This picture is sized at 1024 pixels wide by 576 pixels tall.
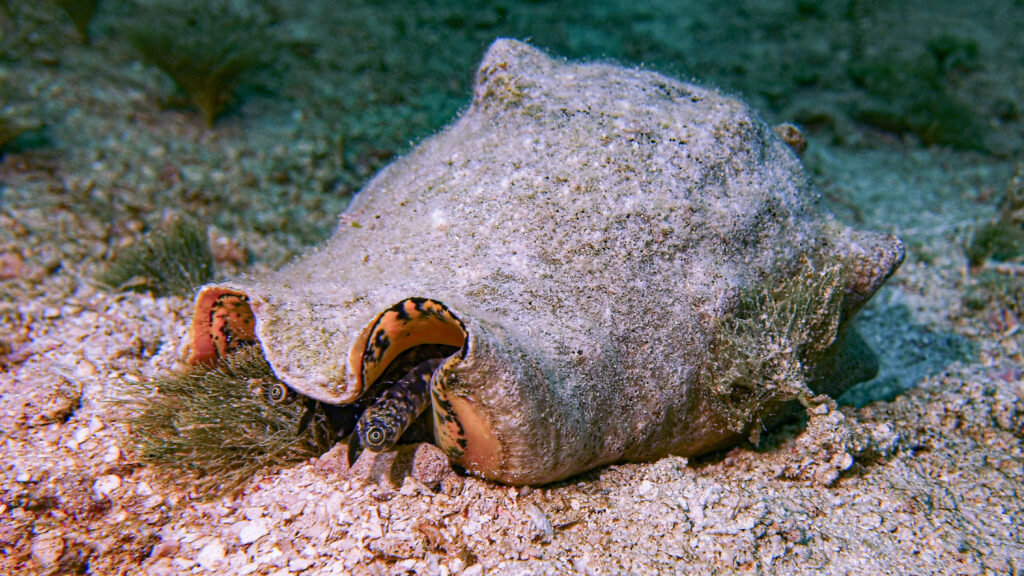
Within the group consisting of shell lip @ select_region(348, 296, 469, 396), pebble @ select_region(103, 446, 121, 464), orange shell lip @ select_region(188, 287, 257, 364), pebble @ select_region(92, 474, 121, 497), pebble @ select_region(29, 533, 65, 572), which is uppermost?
orange shell lip @ select_region(188, 287, 257, 364)

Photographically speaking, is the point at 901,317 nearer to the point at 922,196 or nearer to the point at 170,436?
the point at 922,196

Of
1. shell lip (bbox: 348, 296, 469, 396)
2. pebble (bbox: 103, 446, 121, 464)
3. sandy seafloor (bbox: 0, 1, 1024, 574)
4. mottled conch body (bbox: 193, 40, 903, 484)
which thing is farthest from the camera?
pebble (bbox: 103, 446, 121, 464)

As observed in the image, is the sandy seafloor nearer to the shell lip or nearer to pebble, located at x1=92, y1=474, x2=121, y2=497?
pebble, located at x1=92, y1=474, x2=121, y2=497

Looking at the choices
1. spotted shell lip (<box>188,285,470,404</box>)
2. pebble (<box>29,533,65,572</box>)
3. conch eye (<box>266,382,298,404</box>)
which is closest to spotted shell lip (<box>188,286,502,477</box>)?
spotted shell lip (<box>188,285,470,404</box>)

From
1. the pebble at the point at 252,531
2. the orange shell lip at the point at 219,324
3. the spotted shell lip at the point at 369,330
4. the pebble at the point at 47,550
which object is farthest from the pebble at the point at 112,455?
the pebble at the point at 252,531

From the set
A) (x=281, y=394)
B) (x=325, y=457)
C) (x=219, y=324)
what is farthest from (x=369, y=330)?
(x=219, y=324)

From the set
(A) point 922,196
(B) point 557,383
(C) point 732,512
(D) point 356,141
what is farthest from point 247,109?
(A) point 922,196
